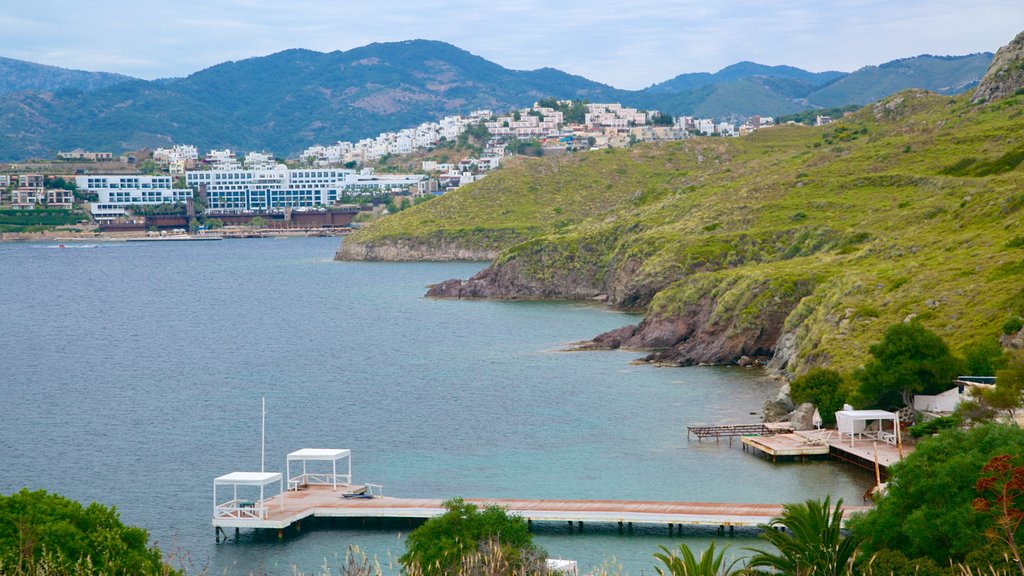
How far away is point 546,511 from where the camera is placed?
4441 centimetres

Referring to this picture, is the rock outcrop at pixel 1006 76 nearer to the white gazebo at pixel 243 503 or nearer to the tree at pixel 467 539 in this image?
the white gazebo at pixel 243 503

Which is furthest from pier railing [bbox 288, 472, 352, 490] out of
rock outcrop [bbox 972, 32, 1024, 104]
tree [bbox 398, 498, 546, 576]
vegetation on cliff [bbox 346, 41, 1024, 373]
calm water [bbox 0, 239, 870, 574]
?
rock outcrop [bbox 972, 32, 1024, 104]

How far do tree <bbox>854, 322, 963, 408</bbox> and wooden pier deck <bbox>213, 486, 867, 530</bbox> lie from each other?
11423mm

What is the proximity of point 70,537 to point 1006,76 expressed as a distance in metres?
123

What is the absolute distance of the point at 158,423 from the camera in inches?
2488

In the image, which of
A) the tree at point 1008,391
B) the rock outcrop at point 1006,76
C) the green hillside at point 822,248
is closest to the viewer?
the tree at point 1008,391

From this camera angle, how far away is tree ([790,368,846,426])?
56688mm

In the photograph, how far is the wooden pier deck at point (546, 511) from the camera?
1709 inches

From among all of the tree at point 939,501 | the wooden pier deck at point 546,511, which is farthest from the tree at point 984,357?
the tree at point 939,501

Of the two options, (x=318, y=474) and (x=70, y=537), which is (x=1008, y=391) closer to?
(x=318, y=474)

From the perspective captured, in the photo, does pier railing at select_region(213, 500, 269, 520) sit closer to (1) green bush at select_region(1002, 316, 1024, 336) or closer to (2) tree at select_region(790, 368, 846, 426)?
(2) tree at select_region(790, 368, 846, 426)

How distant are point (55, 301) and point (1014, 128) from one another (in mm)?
93369

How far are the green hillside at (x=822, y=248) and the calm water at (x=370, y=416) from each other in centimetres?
520

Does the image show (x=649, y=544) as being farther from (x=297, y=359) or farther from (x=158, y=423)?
(x=297, y=359)
